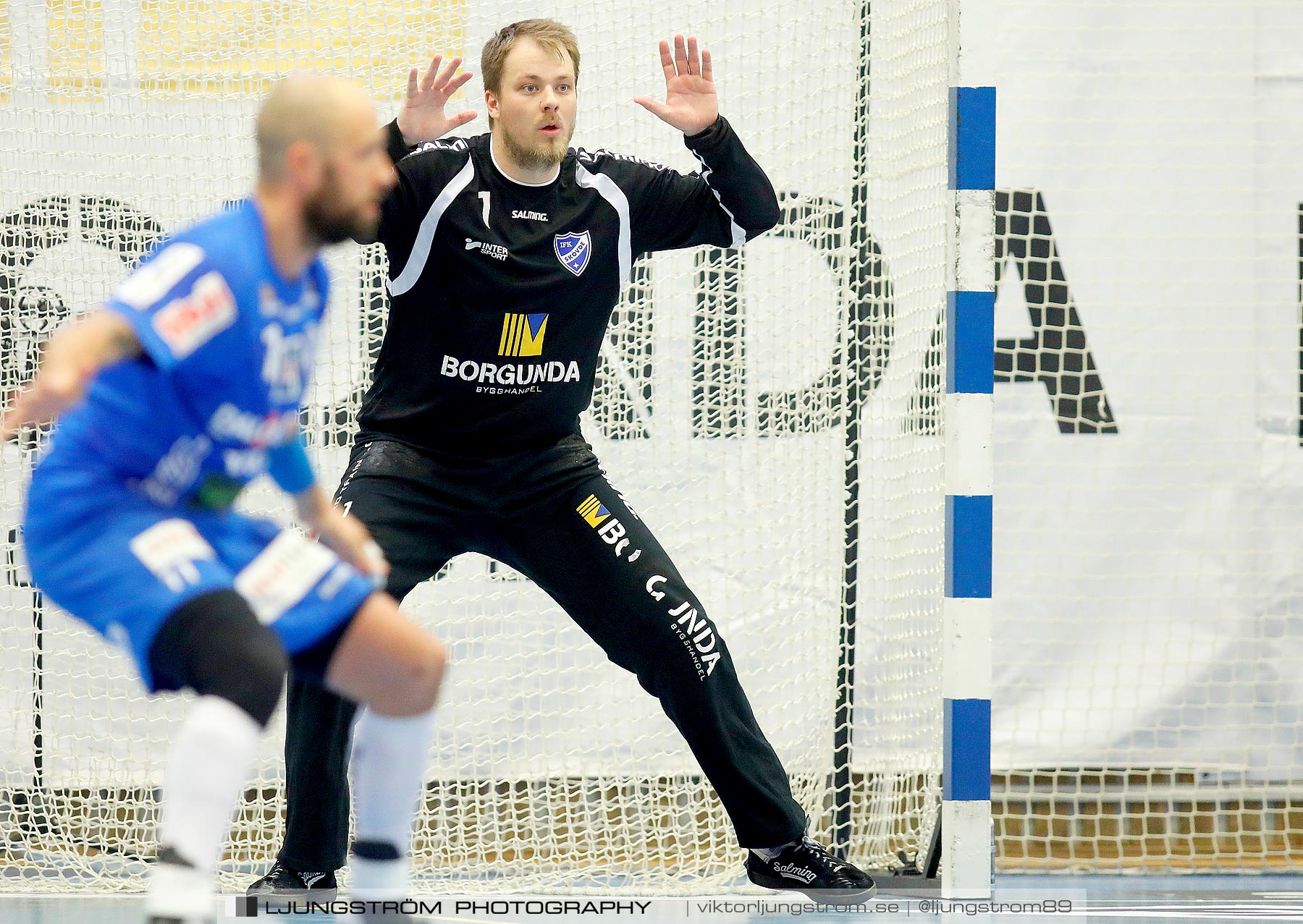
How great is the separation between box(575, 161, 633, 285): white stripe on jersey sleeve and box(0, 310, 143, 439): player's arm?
1.61 meters

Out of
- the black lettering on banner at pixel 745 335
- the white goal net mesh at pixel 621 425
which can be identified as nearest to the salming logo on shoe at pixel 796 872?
the white goal net mesh at pixel 621 425

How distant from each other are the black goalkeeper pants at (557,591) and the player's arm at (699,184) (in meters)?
0.67

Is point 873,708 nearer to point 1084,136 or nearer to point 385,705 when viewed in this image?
point 1084,136

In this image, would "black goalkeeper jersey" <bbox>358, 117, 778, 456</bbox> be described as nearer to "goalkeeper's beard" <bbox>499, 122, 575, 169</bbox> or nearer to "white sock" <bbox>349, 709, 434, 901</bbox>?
"goalkeeper's beard" <bbox>499, 122, 575, 169</bbox>

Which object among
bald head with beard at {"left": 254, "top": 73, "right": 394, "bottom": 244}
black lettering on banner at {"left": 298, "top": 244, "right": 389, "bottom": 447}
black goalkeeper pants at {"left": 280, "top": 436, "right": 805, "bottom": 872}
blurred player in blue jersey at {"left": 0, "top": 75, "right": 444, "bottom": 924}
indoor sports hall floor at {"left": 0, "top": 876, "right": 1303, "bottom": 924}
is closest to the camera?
blurred player in blue jersey at {"left": 0, "top": 75, "right": 444, "bottom": 924}

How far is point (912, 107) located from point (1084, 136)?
0.91 meters

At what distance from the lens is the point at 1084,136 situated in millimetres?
4742

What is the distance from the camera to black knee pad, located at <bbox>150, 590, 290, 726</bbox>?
2.06 m

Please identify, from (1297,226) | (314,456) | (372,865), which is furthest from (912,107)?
(372,865)

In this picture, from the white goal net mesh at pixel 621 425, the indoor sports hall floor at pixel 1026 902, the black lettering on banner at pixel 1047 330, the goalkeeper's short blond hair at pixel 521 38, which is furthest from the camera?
the black lettering on banner at pixel 1047 330

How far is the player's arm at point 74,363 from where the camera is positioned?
1.92 meters

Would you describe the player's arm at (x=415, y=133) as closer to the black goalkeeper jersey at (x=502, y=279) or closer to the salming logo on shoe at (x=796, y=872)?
the black goalkeeper jersey at (x=502, y=279)

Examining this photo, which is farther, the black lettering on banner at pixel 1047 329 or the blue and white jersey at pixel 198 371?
the black lettering on banner at pixel 1047 329

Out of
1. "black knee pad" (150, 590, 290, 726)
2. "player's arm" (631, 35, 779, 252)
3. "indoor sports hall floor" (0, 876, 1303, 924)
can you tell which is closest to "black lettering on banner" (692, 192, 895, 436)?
"player's arm" (631, 35, 779, 252)
